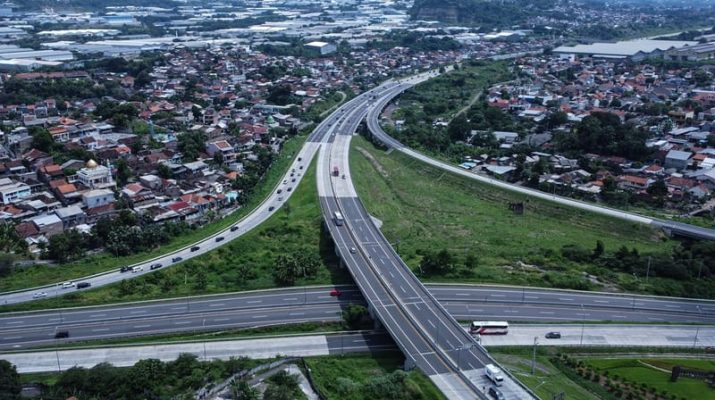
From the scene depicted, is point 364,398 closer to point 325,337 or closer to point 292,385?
point 292,385

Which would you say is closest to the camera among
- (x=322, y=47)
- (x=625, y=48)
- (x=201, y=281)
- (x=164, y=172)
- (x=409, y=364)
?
(x=409, y=364)

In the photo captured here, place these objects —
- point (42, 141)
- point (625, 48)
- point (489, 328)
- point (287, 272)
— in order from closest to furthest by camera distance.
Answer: point (489, 328)
point (287, 272)
point (42, 141)
point (625, 48)

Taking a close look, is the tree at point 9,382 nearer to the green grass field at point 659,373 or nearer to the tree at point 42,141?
the green grass field at point 659,373

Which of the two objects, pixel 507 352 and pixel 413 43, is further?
pixel 413 43

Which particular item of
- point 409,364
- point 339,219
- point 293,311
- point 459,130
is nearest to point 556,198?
point 339,219

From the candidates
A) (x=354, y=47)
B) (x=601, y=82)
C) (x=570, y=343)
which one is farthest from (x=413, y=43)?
(x=570, y=343)

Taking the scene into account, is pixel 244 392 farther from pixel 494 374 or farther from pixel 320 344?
pixel 494 374
